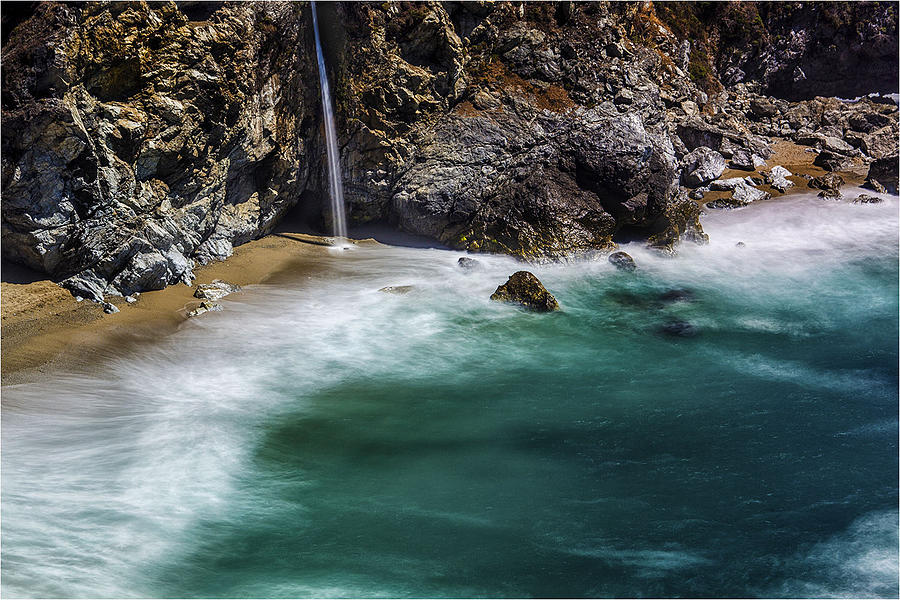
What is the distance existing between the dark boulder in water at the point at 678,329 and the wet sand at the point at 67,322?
30.8ft

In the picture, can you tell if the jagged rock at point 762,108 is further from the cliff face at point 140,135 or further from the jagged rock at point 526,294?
the cliff face at point 140,135

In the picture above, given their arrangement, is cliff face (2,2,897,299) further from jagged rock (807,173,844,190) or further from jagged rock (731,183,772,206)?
jagged rock (807,173,844,190)

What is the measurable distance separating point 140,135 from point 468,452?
1047 cm

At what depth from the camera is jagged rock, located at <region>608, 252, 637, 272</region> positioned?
20.6 meters

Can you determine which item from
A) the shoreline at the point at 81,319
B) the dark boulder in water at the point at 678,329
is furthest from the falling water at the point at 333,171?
the dark boulder in water at the point at 678,329

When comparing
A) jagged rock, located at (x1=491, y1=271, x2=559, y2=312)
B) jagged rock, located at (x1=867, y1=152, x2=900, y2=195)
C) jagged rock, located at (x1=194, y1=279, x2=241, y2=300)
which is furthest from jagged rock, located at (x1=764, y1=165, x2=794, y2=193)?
jagged rock, located at (x1=194, y1=279, x2=241, y2=300)

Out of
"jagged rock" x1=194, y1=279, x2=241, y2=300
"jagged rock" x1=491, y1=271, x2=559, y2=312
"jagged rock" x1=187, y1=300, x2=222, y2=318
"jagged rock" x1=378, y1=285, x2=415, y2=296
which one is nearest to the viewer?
"jagged rock" x1=187, y1=300, x2=222, y2=318

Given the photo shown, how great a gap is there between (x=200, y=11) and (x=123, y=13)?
7.11 feet

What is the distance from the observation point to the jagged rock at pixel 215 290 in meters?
17.3

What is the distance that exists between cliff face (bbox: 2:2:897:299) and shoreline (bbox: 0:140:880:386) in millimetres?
459

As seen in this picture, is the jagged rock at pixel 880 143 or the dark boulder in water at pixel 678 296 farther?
the jagged rock at pixel 880 143

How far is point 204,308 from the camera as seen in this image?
1675 cm

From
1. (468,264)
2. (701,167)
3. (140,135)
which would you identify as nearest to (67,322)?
(140,135)

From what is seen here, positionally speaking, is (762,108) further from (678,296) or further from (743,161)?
(678,296)
